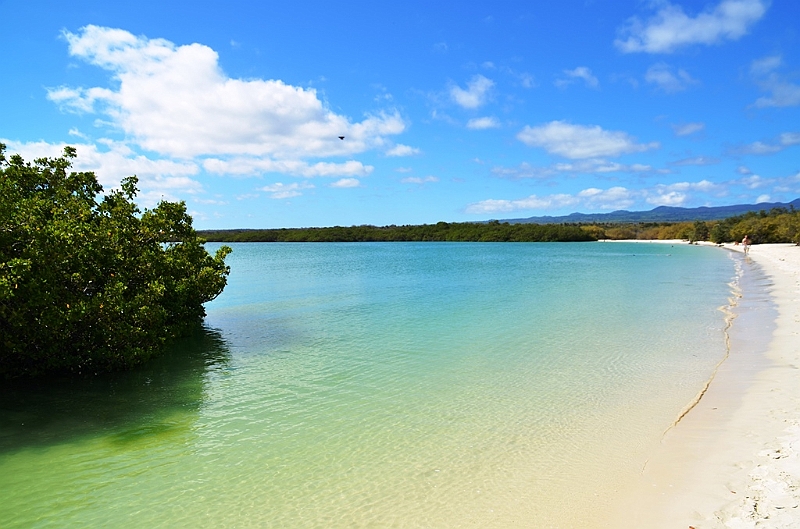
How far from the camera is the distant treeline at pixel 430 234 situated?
147250 millimetres

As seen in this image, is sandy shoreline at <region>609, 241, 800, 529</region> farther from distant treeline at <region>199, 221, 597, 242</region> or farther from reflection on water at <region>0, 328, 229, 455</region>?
distant treeline at <region>199, 221, 597, 242</region>

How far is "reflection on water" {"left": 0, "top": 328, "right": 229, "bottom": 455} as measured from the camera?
328 inches

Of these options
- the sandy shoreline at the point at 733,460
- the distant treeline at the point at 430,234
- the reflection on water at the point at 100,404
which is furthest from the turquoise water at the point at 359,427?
the distant treeline at the point at 430,234

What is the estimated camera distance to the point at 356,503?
622 centimetres

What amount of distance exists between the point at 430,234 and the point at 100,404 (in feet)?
513

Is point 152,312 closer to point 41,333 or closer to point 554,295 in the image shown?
point 41,333

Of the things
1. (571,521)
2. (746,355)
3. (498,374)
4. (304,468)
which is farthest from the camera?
(746,355)

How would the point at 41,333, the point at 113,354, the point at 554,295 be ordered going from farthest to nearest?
the point at 554,295, the point at 113,354, the point at 41,333

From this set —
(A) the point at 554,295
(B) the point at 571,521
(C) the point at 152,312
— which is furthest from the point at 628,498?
(A) the point at 554,295

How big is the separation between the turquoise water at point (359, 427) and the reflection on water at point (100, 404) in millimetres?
50

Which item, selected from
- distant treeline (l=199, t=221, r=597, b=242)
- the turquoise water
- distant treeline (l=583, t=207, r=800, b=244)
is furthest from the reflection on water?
distant treeline (l=199, t=221, r=597, b=242)

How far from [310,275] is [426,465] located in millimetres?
35020

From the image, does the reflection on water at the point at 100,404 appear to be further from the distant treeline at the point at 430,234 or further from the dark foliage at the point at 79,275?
the distant treeline at the point at 430,234

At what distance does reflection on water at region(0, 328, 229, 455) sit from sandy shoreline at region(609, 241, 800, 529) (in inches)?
303
